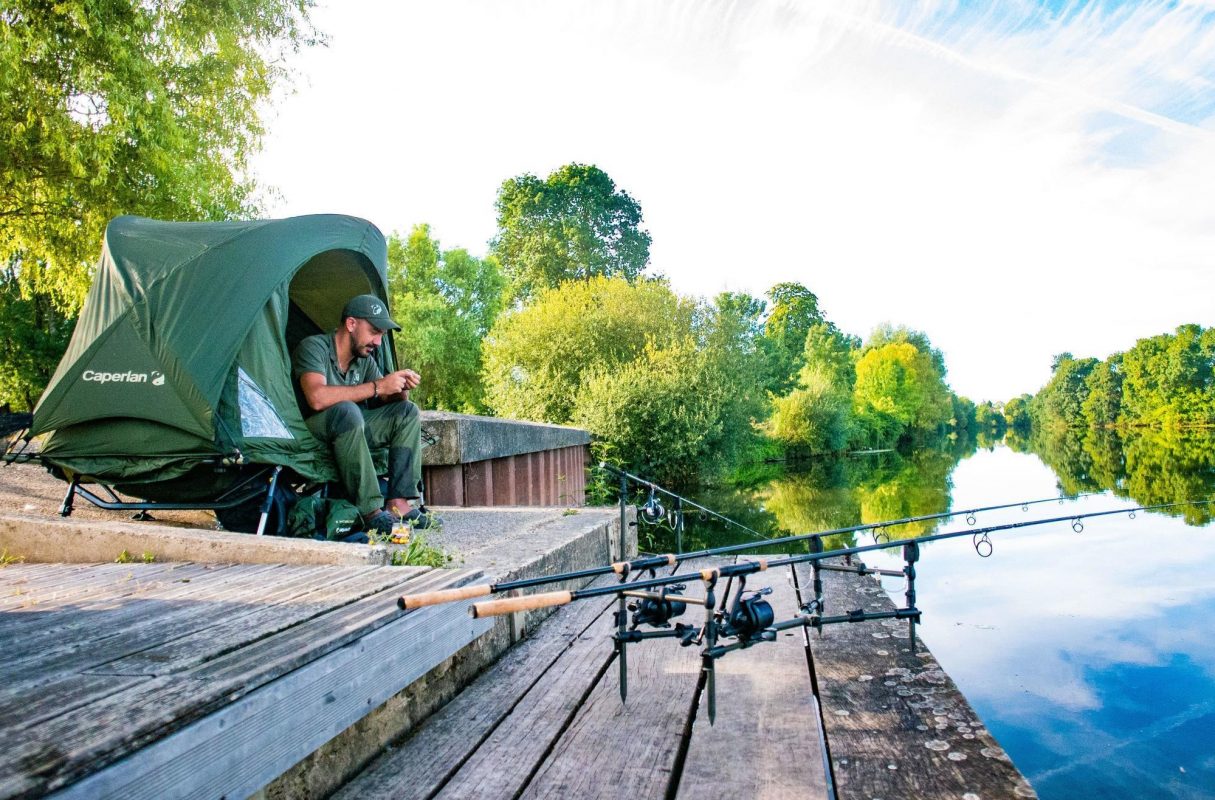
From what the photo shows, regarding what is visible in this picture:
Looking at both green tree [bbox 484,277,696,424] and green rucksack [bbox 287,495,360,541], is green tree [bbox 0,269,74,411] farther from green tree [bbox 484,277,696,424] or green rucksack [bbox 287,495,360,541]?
green rucksack [bbox 287,495,360,541]

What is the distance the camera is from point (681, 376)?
915 inches

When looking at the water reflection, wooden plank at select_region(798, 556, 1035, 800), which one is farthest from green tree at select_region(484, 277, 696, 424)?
wooden plank at select_region(798, 556, 1035, 800)

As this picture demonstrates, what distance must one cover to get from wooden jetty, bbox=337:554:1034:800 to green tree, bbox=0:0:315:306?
12.2 metres

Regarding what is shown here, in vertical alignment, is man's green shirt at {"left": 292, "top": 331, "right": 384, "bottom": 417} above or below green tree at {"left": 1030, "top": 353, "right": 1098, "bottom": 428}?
below

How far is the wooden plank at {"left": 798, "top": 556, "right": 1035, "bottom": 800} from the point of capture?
7.17 feet

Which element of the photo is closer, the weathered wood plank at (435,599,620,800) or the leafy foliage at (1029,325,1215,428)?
the weathered wood plank at (435,599,620,800)

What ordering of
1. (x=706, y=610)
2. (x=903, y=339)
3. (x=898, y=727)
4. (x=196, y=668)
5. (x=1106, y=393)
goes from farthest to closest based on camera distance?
(x=1106, y=393) → (x=903, y=339) → (x=898, y=727) → (x=706, y=610) → (x=196, y=668)

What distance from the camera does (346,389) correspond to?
4.77 metres

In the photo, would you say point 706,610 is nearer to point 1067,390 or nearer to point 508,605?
point 508,605

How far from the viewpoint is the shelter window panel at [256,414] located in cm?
424

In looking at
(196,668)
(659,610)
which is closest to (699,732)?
(659,610)

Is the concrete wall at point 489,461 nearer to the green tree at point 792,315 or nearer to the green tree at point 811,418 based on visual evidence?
the green tree at point 811,418

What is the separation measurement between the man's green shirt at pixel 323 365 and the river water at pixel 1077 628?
345 centimetres

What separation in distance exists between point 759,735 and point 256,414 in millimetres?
3076
